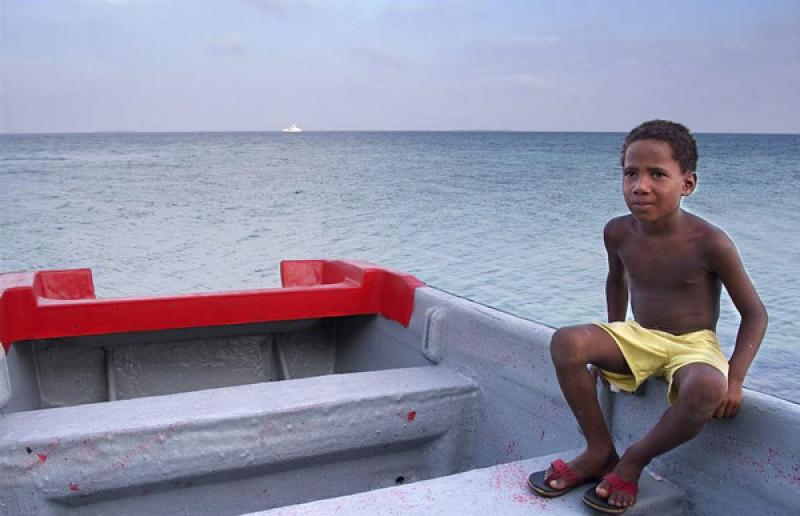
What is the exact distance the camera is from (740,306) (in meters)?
1.56

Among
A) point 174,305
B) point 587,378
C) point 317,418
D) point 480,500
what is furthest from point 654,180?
point 174,305

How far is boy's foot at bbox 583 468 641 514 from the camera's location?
1.46 m

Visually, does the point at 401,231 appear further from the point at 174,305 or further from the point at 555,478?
the point at 555,478

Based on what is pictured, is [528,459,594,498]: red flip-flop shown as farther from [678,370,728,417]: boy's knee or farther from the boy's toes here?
[678,370,728,417]: boy's knee

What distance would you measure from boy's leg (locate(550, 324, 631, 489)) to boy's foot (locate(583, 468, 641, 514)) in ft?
0.23

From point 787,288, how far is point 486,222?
850 cm

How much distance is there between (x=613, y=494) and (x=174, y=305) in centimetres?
193

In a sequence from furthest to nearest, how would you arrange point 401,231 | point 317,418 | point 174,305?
point 401,231, point 174,305, point 317,418

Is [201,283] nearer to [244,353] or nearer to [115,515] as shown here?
[244,353]

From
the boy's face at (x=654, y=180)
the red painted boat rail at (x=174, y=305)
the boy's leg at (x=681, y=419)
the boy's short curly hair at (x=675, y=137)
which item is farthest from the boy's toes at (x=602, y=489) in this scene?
the red painted boat rail at (x=174, y=305)

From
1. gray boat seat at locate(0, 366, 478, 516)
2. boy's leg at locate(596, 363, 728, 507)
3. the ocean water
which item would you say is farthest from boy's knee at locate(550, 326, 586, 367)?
the ocean water

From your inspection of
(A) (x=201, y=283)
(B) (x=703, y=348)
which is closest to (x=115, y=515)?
(B) (x=703, y=348)

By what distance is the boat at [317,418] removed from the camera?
1514 mm

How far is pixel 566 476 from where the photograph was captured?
5.06 feet
